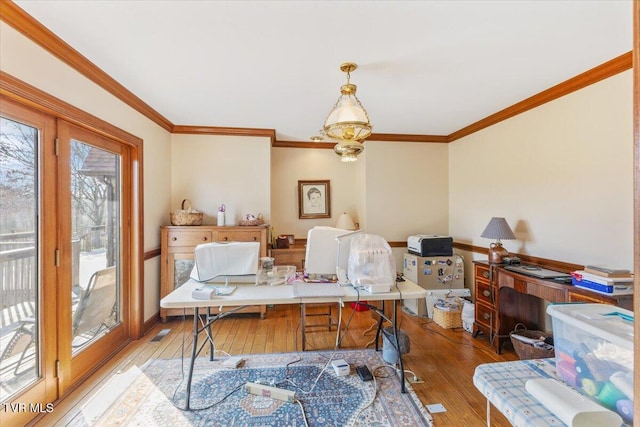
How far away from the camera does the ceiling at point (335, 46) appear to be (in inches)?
61.2

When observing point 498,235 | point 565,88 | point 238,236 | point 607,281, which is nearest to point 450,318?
point 498,235

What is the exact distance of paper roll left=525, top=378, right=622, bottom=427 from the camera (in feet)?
3.17

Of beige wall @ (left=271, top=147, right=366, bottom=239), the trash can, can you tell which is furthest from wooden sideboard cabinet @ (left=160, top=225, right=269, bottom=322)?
the trash can

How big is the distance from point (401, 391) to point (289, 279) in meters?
1.20

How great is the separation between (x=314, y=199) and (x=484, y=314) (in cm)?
276

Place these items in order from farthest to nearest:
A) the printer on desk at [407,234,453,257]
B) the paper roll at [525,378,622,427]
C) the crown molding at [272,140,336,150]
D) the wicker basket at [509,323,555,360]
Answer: the crown molding at [272,140,336,150] → the printer on desk at [407,234,453,257] → the wicker basket at [509,323,555,360] → the paper roll at [525,378,622,427]

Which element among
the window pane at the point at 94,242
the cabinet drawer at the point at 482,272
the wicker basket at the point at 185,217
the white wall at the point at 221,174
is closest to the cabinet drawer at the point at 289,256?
the white wall at the point at 221,174

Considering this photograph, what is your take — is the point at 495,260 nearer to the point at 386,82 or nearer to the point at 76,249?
the point at 386,82

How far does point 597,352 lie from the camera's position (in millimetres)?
1133

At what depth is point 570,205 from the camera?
2463 mm

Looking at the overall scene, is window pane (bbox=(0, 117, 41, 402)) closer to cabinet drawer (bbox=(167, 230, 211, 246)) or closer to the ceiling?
the ceiling

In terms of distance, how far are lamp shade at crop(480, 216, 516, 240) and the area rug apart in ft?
5.54

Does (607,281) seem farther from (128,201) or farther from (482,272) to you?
(128,201)

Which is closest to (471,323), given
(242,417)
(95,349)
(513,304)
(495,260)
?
(513,304)
